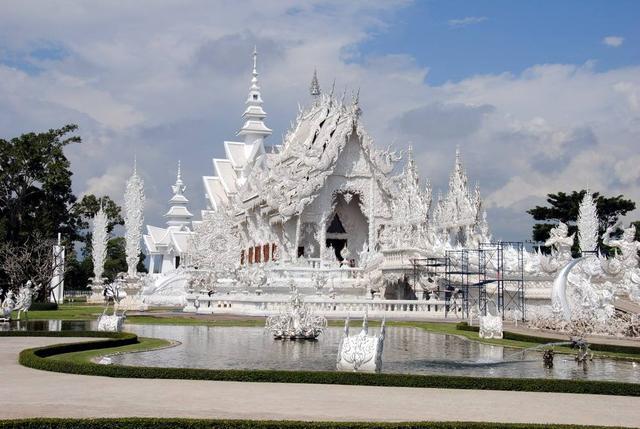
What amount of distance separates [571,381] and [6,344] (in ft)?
40.4

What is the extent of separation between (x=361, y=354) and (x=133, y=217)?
3860cm

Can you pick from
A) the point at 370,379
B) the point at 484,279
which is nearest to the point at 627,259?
the point at 484,279

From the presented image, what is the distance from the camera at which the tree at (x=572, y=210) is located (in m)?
56.1

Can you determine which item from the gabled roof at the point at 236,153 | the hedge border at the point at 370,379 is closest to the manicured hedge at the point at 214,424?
the hedge border at the point at 370,379

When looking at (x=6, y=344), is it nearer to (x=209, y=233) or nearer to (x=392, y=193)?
(x=392, y=193)

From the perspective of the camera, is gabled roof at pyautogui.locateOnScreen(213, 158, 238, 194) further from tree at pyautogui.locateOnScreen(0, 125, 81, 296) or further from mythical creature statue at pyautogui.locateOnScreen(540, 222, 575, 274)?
mythical creature statue at pyautogui.locateOnScreen(540, 222, 575, 274)

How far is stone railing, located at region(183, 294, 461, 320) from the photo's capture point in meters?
32.2

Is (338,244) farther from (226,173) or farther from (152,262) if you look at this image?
(152,262)

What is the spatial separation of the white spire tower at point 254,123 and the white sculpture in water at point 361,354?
48.5 meters

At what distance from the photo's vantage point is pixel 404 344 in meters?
20.4

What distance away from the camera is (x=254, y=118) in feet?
212

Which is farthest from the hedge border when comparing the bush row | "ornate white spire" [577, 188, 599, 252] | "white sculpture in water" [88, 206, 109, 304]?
"white sculpture in water" [88, 206, 109, 304]

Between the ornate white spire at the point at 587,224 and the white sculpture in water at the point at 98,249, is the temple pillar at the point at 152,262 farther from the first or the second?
the ornate white spire at the point at 587,224

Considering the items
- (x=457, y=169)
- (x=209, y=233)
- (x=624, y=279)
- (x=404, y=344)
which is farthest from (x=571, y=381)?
(x=209, y=233)
